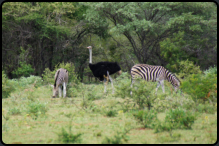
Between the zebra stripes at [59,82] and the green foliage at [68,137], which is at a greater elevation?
the zebra stripes at [59,82]

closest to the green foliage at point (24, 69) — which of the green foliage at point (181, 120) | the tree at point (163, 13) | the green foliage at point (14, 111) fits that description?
the tree at point (163, 13)

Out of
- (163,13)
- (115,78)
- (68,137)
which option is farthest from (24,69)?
(68,137)

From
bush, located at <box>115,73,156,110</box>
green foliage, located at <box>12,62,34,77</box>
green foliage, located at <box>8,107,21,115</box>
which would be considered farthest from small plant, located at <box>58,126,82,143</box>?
green foliage, located at <box>12,62,34,77</box>

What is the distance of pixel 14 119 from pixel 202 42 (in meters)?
18.6

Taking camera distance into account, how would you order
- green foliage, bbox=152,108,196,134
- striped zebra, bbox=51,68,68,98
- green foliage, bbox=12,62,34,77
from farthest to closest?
green foliage, bbox=12,62,34,77
striped zebra, bbox=51,68,68,98
green foliage, bbox=152,108,196,134

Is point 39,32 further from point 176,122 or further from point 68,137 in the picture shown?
point 68,137

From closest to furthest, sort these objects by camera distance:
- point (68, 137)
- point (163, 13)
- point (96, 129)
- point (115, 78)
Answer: point (68, 137)
point (96, 129)
point (163, 13)
point (115, 78)

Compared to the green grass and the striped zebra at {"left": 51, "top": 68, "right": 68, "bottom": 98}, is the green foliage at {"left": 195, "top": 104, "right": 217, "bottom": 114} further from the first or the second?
the striped zebra at {"left": 51, "top": 68, "right": 68, "bottom": 98}

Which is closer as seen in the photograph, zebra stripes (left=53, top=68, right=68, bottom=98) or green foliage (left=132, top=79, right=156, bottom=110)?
green foliage (left=132, top=79, right=156, bottom=110)

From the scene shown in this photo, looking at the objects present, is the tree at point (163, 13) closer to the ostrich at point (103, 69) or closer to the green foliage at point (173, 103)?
the ostrich at point (103, 69)

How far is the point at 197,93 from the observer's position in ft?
29.2

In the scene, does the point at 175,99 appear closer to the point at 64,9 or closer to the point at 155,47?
the point at 64,9

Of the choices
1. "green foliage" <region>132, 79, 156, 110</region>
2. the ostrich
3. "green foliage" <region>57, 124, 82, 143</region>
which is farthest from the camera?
the ostrich

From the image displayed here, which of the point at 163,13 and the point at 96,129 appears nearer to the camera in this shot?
the point at 96,129
